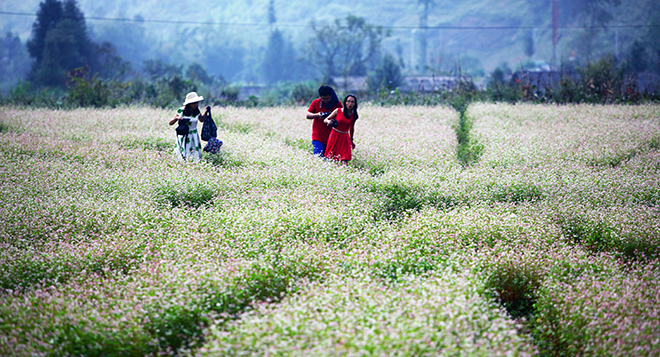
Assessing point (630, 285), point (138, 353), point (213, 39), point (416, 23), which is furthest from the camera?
point (416, 23)

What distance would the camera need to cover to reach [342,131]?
9547 mm

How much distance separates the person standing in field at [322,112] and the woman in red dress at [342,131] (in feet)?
1.15

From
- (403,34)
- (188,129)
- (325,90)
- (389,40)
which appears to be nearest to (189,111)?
(188,129)

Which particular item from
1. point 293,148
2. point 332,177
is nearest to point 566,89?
point 293,148

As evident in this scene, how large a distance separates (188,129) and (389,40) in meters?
157

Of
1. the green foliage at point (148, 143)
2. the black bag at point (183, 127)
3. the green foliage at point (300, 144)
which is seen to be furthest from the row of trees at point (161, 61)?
the black bag at point (183, 127)

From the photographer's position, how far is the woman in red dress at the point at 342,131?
30.8 ft

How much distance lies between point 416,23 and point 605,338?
174 m

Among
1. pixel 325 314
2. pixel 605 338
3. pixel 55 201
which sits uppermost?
pixel 55 201

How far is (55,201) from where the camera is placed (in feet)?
23.1

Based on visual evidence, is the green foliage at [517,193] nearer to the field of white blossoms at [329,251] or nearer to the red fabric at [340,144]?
the field of white blossoms at [329,251]

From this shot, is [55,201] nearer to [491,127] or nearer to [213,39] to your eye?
[491,127]

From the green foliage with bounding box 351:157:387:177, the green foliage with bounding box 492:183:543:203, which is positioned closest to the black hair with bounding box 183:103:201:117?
the green foliage with bounding box 351:157:387:177

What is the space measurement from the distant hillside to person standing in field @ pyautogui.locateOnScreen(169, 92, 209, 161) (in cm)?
6799
